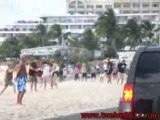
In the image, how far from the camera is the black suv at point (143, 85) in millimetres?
7438

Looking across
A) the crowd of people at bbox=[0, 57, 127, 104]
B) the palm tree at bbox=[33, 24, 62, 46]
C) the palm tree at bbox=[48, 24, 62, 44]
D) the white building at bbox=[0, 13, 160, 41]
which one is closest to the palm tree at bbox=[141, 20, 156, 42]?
the palm tree at bbox=[48, 24, 62, 44]

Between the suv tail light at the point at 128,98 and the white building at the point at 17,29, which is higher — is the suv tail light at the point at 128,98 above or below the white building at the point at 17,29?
above

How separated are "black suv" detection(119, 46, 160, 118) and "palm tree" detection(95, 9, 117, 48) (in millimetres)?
125599

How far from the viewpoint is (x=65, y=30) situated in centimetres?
17488

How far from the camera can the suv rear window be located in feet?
24.7

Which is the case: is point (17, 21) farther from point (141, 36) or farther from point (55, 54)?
point (55, 54)

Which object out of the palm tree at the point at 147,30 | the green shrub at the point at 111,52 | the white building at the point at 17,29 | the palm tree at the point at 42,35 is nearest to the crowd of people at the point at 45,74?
the green shrub at the point at 111,52

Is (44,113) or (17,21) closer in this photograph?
(44,113)

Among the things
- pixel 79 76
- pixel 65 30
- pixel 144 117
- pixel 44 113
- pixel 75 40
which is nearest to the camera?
pixel 144 117

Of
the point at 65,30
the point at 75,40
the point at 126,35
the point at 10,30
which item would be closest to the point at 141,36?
the point at 126,35

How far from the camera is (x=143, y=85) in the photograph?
7504mm

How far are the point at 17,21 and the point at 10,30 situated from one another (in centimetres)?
882

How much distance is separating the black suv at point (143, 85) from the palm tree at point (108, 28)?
12560cm

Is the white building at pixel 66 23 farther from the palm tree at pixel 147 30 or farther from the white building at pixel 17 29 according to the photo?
the palm tree at pixel 147 30
